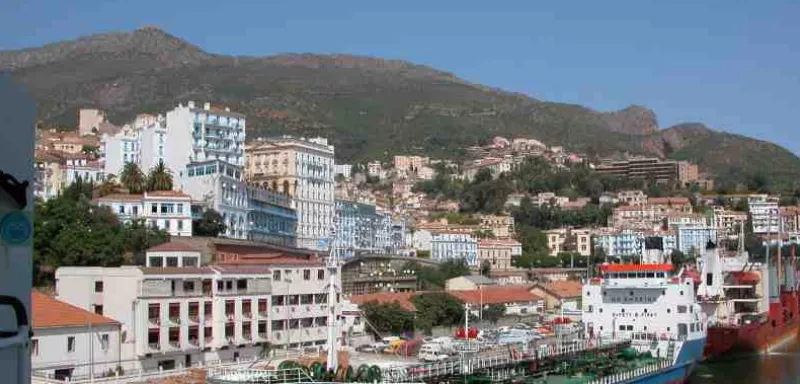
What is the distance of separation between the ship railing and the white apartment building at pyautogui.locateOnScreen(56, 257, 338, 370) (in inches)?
543

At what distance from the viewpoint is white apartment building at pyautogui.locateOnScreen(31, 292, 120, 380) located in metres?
30.8

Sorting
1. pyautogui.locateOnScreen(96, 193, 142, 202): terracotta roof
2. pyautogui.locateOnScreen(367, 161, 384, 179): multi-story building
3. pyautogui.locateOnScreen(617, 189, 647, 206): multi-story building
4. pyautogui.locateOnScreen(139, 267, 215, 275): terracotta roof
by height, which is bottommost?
pyautogui.locateOnScreen(139, 267, 215, 275): terracotta roof

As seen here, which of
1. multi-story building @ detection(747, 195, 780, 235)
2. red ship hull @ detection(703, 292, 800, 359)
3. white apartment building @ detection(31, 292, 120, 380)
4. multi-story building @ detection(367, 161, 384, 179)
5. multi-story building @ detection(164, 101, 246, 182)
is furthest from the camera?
multi-story building @ detection(367, 161, 384, 179)

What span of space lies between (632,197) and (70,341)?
417 feet

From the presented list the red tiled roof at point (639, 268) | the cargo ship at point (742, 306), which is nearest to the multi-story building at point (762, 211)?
the cargo ship at point (742, 306)

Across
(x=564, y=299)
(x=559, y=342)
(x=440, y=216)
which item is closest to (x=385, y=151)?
(x=440, y=216)

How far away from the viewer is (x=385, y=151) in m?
196

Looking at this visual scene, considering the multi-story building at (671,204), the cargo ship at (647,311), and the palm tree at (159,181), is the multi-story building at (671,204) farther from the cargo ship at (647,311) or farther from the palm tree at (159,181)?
the cargo ship at (647,311)

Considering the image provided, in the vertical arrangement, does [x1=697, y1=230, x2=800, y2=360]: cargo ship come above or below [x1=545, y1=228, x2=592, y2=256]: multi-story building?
below

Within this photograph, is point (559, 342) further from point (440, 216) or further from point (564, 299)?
point (440, 216)

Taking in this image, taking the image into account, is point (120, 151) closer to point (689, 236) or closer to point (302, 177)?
point (302, 177)

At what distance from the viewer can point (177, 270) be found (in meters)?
37.8

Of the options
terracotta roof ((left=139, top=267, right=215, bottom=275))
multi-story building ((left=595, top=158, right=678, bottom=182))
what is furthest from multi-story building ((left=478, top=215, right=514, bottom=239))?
terracotta roof ((left=139, top=267, right=215, bottom=275))

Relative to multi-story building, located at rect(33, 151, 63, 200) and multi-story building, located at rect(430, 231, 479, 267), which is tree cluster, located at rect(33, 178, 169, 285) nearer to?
multi-story building, located at rect(33, 151, 63, 200)
